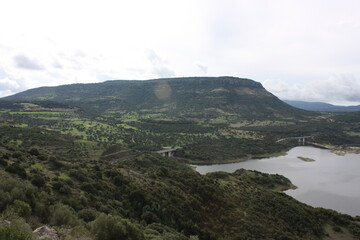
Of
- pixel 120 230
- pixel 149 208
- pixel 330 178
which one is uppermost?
pixel 120 230

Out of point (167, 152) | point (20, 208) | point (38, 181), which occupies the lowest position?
point (167, 152)

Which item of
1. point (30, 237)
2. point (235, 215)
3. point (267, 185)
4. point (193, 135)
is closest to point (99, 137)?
point (193, 135)

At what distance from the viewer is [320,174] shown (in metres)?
92.0

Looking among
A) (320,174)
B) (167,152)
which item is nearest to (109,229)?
(167,152)

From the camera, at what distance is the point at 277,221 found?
42844mm

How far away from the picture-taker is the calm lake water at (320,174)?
66.6m

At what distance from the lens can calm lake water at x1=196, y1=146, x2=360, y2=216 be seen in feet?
219

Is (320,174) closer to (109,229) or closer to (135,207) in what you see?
(135,207)

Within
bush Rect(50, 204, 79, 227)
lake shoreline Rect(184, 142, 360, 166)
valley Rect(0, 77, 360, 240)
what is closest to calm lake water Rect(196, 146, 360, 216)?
lake shoreline Rect(184, 142, 360, 166)

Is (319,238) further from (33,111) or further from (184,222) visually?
(33,111)

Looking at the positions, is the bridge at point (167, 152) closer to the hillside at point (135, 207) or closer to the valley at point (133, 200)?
the valley at point (133, 200)

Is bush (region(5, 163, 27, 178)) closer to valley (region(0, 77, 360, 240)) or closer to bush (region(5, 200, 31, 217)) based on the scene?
valley (region(0, 77, 360, 240))

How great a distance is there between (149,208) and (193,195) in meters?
13.2

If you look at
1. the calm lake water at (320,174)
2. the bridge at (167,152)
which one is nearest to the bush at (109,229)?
the calm lake water at (320,174)
